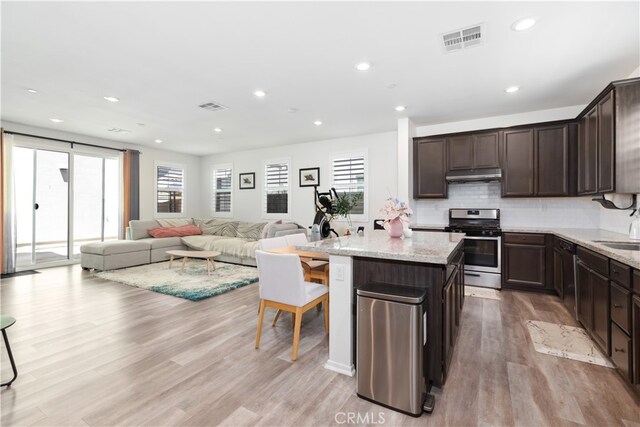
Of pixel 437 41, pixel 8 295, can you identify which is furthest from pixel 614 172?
pixel 8 295

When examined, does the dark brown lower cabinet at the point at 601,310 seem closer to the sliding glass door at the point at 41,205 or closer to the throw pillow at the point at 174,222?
the throw pillow at the point at 174,222

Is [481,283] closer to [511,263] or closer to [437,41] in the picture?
[511,263]

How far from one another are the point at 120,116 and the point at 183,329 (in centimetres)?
371

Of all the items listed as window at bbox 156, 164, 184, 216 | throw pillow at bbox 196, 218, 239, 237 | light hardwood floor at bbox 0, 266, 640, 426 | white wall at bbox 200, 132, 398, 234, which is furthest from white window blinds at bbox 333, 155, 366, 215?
window at bbox 156, 164, 184, 216

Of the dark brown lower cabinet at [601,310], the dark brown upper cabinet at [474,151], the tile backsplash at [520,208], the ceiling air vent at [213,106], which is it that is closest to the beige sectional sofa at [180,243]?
the ceiling air vent at [213,106]

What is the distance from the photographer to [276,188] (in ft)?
23.7

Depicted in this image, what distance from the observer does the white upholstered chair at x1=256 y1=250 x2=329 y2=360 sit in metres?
2.35

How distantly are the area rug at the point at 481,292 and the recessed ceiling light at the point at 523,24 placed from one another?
3.13 m

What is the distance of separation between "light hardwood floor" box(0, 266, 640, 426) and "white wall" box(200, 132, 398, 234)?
298 centimetres

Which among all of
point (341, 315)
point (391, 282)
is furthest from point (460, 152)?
point (341, 315)

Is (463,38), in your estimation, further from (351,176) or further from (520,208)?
(351,176)

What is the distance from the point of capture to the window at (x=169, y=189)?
754cm

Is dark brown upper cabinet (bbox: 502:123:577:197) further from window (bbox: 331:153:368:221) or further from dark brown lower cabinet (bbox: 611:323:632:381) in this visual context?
dark brown lower cabinet (bbox: 611:323:632:381)

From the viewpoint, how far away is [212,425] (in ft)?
5.41
